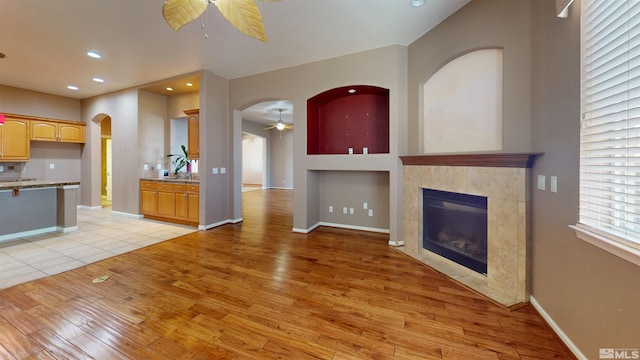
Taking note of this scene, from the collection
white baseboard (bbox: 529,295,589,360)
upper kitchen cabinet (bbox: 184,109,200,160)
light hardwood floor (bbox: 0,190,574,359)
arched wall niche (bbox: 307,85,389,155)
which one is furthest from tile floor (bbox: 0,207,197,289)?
white baseboard (bbox: 529,295,589,360)

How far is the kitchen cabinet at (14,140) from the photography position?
5.32m

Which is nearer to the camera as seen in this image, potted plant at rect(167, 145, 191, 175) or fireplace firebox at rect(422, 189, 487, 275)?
fireplace firebox at rect(422, 189, 487, 275)

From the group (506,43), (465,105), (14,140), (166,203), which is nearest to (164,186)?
(166,203)

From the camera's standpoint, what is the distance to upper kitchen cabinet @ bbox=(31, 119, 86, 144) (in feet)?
19.1

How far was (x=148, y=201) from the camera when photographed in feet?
18.0

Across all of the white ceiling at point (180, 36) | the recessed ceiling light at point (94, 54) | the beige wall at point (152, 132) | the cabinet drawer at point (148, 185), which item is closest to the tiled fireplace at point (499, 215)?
the white ceiling at point (180, 36)

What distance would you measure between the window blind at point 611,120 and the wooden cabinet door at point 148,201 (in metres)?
6.65

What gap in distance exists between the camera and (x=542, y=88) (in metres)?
2.04

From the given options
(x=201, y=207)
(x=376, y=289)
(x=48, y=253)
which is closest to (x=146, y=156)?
(x=201, y=207)

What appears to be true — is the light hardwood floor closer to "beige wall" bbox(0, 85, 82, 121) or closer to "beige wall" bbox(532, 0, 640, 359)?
"beige wall" bbox(532, 0, 640, 359)

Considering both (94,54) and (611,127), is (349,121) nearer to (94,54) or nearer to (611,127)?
(611,127)

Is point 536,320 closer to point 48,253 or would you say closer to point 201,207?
point 201,207

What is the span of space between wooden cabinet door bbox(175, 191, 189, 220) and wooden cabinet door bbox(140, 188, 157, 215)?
29.3 inches

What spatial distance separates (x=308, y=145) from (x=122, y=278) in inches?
127
